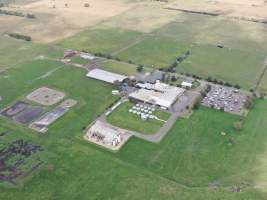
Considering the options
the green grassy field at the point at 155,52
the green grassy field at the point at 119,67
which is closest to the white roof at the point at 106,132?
the green grassy field at the point at 119,67

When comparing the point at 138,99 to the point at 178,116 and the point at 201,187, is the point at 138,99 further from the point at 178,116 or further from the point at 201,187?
the point at 201,187

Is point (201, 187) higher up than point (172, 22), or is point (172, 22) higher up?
point (172, 22)

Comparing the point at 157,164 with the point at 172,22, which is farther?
the point at 172,22

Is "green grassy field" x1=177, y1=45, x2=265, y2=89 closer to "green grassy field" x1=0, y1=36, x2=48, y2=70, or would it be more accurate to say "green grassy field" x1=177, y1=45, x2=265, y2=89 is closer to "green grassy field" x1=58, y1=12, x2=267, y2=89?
"green grassy field" x1=58, y1=12, x2=267, y2=89

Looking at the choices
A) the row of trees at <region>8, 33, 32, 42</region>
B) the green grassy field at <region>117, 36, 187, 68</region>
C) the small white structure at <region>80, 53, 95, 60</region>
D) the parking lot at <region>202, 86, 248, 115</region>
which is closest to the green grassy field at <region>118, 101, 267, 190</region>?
the parking lot at <region>202, 86, 248, 115</region>

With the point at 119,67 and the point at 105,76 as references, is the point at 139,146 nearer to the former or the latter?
the point at 105,76

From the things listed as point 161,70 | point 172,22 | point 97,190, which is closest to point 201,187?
point 97,190

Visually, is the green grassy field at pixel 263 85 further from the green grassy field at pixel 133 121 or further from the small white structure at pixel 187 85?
the green grassy field at pixel 133 121
